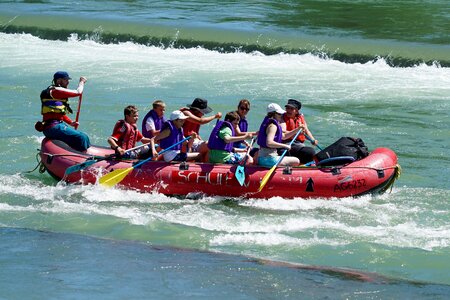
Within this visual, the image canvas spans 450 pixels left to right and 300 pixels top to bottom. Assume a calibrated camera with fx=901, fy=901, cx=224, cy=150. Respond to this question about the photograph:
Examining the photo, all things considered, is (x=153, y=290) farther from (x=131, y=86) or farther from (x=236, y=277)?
(x=131, y=86)

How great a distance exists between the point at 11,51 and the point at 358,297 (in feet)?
60.0

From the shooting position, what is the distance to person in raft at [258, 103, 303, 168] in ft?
39.1

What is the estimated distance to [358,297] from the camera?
8820mm

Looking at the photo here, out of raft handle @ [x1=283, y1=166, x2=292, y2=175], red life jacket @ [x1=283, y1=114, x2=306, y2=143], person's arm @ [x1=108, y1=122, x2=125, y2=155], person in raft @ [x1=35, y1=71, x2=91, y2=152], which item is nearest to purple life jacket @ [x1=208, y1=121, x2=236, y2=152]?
raft handle @ [x1=283, y1=166, x2=292, y2=175]

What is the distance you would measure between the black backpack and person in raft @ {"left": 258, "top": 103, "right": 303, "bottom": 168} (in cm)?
38

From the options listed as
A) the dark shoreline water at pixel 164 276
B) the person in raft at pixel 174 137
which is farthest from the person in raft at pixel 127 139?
the dark shoreline water at pixel 164 276

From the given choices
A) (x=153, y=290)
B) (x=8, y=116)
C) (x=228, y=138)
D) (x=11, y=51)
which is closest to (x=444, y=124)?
(x=228, y=138)

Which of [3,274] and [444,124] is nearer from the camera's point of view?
[3,274]

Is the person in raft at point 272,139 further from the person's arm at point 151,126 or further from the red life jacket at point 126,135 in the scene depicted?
the red life jacket at point 126,135

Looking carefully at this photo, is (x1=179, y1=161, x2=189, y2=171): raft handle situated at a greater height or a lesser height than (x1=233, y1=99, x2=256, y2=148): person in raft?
lesser

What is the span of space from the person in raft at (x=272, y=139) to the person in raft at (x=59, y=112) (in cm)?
264

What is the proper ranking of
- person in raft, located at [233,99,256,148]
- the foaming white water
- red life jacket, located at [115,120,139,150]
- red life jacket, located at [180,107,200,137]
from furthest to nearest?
the foaming white water
red life jacket, located at [180,107,200,137]
red life jacket, located at [115,120,139,150]
person in raft, located at [233,99,256,148]

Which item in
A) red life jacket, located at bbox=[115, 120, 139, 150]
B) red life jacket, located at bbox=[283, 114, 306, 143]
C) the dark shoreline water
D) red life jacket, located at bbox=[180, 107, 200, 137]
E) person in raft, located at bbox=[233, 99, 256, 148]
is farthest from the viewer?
red life jacket, located at bbox=[283, 114, 306, 143]

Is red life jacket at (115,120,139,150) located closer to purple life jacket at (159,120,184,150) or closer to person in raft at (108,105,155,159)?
person in raft at (108,105,155,159)
